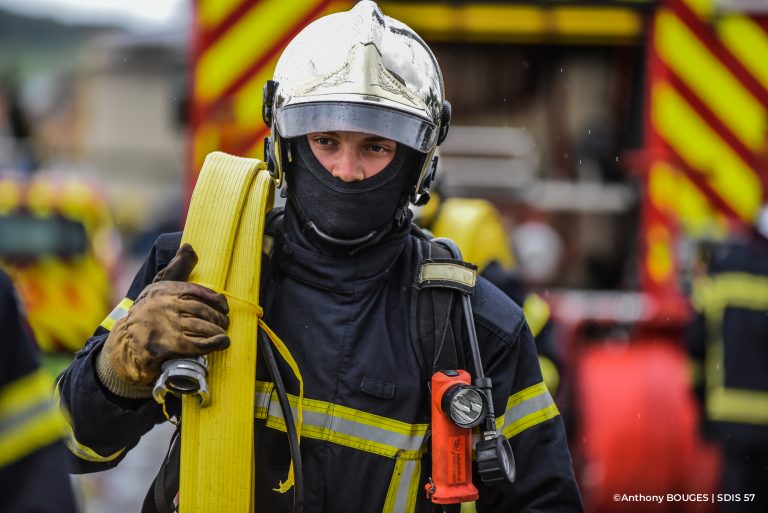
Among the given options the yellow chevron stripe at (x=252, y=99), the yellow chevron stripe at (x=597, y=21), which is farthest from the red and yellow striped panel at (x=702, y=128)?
the yellow chevron stripe at (x=252, y=99)

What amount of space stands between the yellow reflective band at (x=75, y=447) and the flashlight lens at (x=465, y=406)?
64cm

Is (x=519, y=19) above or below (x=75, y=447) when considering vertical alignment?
above

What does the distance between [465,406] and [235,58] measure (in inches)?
120

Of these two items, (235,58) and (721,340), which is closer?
(721,340)

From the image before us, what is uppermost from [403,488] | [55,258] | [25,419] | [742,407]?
[55,258]

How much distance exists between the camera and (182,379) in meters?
1.97

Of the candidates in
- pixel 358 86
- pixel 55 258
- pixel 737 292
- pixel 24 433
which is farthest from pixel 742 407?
pixel 55 258

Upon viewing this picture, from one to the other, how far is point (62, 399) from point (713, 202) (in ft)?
12.3

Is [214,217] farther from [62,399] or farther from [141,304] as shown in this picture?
[62,399]

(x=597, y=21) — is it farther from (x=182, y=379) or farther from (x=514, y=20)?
(x=182, y=379)

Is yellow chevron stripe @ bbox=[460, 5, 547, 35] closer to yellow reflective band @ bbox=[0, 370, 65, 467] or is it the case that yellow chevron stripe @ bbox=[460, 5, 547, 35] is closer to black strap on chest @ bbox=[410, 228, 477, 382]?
black strap on chest @ bbox=[410, 228, 477, 382]

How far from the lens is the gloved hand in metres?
1.98

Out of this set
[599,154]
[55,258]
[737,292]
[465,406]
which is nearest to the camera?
[465,406]

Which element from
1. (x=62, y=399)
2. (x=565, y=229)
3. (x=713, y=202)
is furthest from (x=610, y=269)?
(x=62, y=399)
